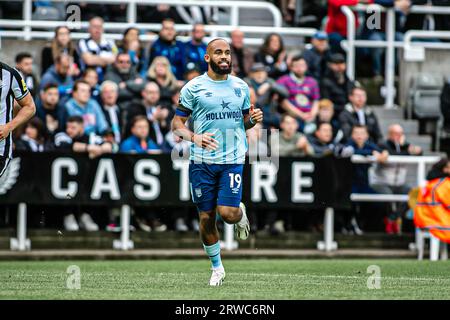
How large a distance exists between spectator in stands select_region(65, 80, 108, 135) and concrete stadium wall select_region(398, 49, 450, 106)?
6.54 meters

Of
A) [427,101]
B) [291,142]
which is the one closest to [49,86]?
[291,142]

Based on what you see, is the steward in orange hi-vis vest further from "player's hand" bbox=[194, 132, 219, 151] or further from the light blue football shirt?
→ "player's hand" bbox=[194, 132, 219, 151]

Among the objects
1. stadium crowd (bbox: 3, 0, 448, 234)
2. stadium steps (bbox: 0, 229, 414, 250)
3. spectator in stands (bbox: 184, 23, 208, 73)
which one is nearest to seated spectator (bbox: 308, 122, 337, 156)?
stadium crowd (bbox: 3, 0, 448, 234)

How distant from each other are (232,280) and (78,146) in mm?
5825

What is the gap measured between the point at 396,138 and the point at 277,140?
2354mm

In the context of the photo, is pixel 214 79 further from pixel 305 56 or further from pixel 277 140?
pixel 305 56

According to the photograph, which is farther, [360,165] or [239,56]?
[239,56]

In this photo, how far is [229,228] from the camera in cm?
1938

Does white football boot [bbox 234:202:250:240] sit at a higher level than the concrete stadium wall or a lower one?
lower

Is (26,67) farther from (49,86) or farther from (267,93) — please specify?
(267,93)

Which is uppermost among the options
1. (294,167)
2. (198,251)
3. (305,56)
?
(305,56)

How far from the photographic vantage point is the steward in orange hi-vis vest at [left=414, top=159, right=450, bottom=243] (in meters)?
18.8

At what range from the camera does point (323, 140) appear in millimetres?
20016

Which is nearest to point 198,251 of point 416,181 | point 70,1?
point 416,181
